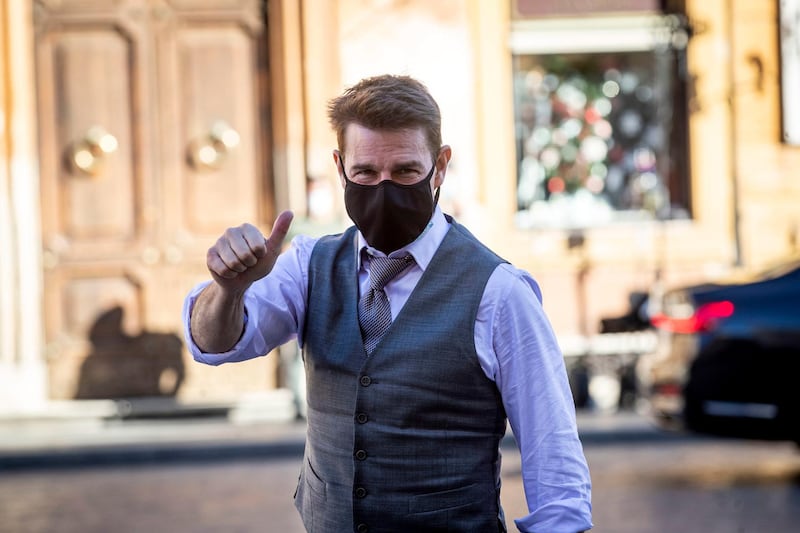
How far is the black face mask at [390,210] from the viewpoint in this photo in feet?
8.73

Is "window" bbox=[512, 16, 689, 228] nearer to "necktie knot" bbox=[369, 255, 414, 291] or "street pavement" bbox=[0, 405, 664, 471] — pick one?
"street pavement" bbox=[0, 405, 664, 471]

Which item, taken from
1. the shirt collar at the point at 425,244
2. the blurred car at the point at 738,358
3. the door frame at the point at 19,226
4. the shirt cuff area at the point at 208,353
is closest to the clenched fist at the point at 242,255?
the shirt cuff area at the point at 208,353

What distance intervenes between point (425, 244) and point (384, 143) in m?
0.24

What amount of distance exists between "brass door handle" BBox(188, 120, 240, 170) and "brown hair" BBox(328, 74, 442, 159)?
10.6m

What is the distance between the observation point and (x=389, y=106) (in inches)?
101

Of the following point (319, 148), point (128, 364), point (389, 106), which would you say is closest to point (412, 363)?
point (389, 106)

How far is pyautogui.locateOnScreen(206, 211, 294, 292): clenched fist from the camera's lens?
2.43 metres

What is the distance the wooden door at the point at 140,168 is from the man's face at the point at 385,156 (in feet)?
34.6

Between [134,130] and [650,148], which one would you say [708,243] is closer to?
[650,148]

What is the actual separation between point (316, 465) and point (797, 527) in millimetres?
5291

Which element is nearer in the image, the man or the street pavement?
the man

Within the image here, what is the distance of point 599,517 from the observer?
7.84m

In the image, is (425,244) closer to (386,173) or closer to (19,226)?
(386,173)

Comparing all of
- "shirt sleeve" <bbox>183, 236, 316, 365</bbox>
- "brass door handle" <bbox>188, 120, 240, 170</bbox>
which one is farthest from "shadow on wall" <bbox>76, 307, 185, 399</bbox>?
"shirt sleeve" <bbox>183, 236, 316, 365</bbox>
